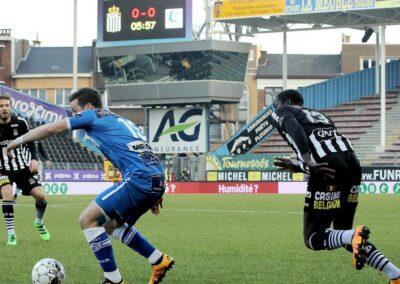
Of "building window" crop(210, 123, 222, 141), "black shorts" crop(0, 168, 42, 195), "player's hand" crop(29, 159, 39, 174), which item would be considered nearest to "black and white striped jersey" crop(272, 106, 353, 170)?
"player's hand" crop(29, 159, 39, 174)

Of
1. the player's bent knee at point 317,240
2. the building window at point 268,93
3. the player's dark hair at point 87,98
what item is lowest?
the player's bent knee at point 317,240

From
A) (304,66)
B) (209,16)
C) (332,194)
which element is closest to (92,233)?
(332,194)

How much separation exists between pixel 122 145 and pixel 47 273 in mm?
1462

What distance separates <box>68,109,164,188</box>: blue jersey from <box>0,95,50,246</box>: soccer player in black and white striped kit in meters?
6.35

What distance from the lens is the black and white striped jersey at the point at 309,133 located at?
10.00 metres

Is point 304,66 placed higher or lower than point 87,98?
higher

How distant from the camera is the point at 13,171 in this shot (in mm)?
16969

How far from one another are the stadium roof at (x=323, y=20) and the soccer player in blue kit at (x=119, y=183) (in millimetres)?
44645

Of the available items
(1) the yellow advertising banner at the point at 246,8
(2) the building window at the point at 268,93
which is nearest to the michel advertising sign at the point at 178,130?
(1) the yellow advertising banner at the point at 246,8

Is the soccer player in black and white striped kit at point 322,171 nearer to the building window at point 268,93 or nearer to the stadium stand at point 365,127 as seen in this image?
the stadium stand at point 365,127

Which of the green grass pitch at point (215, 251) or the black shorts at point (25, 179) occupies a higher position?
the black shorts at point (25, 179)

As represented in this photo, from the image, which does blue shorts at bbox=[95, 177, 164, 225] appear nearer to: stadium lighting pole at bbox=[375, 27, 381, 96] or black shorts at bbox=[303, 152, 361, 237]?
black shorts at bbox=[303, 152, 361, 237]

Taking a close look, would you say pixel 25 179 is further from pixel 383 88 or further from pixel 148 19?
pixel 148 19

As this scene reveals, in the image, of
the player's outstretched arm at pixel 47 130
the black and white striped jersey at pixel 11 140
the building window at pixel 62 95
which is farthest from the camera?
the building window at pixel 62 95
